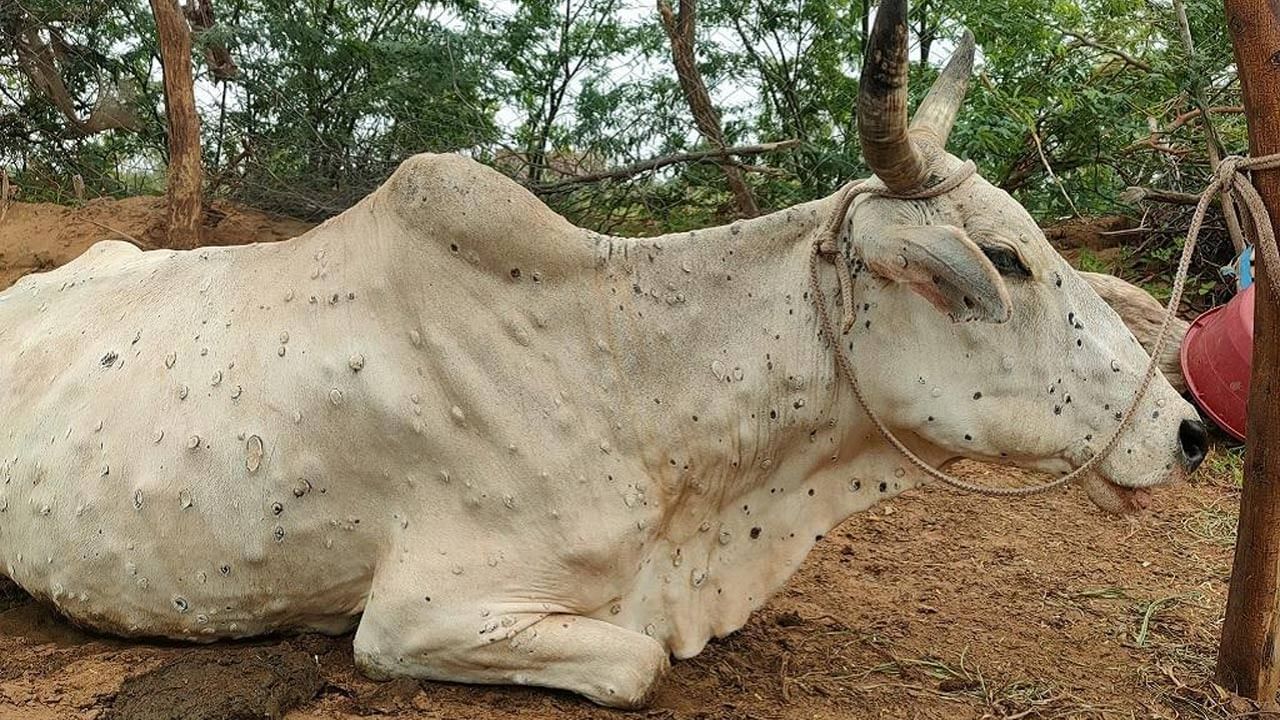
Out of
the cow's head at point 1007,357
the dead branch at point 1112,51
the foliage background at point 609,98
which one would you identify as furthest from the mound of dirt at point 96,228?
the cow's head at point 1007,357

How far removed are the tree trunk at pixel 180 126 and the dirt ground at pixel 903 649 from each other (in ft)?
10.3

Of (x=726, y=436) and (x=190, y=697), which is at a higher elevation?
(x=726, y=436)

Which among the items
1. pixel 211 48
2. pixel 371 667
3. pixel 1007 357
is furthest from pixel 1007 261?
pixel 211 48

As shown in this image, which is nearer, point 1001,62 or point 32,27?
point 1001,62

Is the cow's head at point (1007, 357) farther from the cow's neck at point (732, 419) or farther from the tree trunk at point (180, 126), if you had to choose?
the tree trunk at point (180, 126)

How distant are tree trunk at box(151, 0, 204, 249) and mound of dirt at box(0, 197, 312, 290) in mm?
534

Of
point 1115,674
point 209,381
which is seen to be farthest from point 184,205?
point 1115,674

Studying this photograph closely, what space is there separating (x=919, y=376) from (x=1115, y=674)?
3.91ft

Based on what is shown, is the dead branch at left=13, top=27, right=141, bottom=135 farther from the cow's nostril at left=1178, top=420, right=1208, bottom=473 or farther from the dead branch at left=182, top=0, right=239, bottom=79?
the cow's nostril at left=1178, top=420, right=1208, bottom=473

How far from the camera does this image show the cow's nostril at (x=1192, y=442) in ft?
9.77

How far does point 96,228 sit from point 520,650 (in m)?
5.45

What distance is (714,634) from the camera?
325cm

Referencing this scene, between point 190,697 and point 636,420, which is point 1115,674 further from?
point 190,697

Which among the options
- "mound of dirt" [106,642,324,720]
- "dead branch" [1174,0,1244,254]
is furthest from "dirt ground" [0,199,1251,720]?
"dead branch" [1174,0,1244,254]
